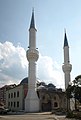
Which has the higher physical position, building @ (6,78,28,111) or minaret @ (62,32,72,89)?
minaret @ (62,32,72,89)

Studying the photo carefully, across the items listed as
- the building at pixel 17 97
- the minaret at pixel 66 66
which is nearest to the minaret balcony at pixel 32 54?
the minaret at pixel 66 66

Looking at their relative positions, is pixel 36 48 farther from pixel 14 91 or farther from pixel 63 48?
pixel 14 91

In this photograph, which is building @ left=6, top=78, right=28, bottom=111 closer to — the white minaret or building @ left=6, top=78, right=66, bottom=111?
building @ left=6, top=78, right=66, bottom=111

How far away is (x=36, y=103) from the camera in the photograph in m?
59.9

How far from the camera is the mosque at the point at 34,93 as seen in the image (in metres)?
60.2

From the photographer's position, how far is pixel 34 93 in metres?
60.2

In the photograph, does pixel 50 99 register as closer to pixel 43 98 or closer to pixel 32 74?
pixel 43 98

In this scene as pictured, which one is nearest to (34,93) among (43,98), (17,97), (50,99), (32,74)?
(32,74)

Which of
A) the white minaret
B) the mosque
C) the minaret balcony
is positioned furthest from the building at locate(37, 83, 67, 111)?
the minaret balcony

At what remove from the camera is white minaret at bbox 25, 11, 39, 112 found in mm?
59469

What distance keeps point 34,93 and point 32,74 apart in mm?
4973

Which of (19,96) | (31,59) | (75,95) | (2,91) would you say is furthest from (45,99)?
(2,91)

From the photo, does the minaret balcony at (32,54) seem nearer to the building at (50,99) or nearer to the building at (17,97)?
the building at (50,99)

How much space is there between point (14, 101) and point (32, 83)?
1921 centimetres
